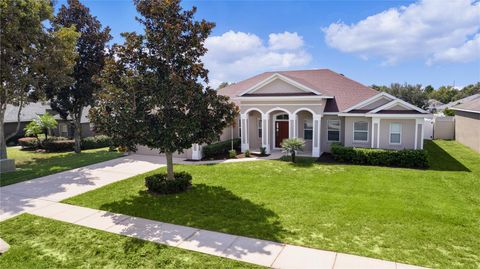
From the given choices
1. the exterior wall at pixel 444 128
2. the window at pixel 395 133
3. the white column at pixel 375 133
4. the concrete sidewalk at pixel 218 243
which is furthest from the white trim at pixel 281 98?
the exterior wall at pixel 444 128

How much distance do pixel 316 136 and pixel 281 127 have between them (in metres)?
3.00

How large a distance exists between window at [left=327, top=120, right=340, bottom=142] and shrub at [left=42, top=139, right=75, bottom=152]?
21.3 meters

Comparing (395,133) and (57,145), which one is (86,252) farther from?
(57,145)

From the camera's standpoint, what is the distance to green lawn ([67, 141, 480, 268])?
694 cm

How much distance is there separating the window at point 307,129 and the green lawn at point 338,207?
202 inches

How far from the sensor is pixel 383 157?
15.9 metres

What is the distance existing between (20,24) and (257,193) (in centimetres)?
1491

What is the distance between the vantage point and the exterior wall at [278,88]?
61.6ft

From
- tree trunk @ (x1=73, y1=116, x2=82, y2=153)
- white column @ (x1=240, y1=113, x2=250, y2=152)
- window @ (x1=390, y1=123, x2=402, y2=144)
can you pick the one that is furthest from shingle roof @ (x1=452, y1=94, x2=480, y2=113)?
tree trunk @ (x1=73, y1=116, x2=82, y2=153)

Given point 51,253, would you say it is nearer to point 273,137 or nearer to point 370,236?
point 370,236

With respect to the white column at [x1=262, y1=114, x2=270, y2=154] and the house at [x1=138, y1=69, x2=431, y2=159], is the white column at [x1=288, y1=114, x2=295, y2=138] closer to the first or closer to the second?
the house at [x1=138, y1=69, x2=431, y2=159]

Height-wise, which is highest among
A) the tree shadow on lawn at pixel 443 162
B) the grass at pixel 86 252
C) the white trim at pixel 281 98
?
the white trim at pixel 281 98

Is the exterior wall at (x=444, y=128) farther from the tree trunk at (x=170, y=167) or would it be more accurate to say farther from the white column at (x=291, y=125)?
the tree trunk at (x=170, y=167)

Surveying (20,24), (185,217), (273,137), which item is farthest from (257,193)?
(20,24)
